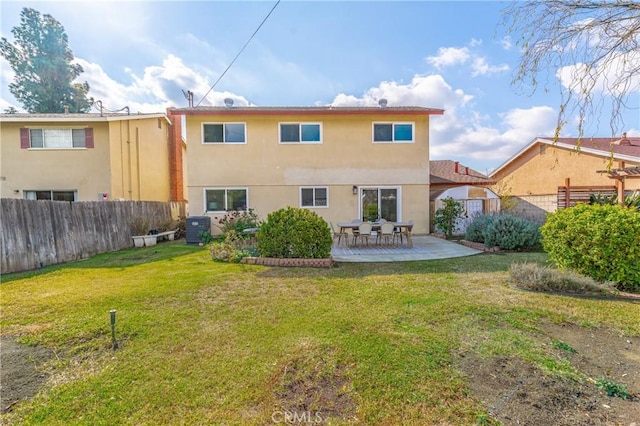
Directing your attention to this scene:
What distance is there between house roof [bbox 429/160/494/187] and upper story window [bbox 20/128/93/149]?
17561 millimetres

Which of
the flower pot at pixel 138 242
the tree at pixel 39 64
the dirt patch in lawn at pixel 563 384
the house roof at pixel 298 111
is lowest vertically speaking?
the dirt patch in lawn at pixel 563 384

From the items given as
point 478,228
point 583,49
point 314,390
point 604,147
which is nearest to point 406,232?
point 478,228

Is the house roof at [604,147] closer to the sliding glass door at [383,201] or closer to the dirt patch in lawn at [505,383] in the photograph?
the sliding glass door at [383,201]

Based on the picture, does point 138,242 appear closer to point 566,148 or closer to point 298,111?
point 298,111

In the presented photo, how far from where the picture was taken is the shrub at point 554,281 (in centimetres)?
507

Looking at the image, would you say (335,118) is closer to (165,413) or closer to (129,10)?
(129,10)

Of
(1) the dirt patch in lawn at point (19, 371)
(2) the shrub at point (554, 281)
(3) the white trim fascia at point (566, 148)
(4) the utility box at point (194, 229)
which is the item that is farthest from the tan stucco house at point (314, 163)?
(1) the dirt patch in lawn at point (19, 371)

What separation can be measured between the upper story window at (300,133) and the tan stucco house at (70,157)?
776 cm

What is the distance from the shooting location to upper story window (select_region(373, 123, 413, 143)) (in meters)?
13.3

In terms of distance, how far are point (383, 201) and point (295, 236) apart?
7.14m

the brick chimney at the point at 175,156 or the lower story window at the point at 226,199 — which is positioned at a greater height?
the brick chimney at the point at 175,156

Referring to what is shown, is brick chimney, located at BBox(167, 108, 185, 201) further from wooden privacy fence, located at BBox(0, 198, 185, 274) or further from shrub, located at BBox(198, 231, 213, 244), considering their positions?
shrub, located at BBox(198, 231, 213, 244)

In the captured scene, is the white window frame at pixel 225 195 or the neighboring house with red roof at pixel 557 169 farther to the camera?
the white window frame at pixel 225 195

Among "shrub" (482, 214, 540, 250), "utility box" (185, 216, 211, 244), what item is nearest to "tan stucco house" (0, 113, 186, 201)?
"utility box" (185, 216, 211, 244)
